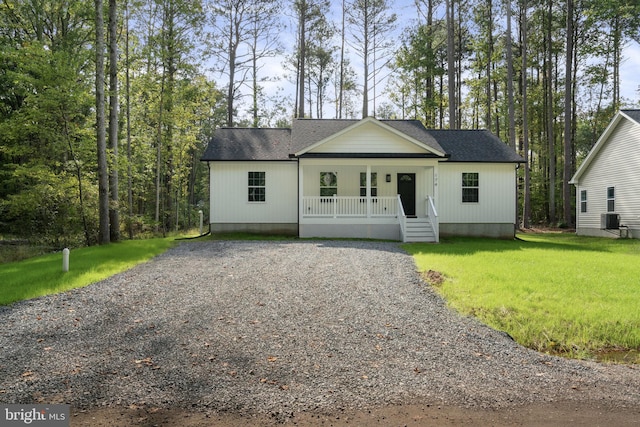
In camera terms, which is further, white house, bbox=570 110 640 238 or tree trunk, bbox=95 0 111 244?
white house, bbox=570 110 640 238

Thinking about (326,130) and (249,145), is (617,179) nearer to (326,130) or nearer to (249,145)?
(326,130)

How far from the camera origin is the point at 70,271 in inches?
370

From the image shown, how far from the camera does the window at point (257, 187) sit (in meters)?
17.5

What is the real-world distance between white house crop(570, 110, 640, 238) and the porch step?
1028 centimetres

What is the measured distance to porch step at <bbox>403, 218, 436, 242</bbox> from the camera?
15.6m

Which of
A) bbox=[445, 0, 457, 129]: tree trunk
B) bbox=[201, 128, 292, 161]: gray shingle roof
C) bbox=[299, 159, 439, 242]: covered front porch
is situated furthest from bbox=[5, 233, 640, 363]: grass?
bbox=[445, 0, 457, 129]: tree trunk

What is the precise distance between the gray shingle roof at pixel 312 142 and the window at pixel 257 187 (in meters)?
0.74

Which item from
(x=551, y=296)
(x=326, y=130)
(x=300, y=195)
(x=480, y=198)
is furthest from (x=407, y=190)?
(x=551, y=296)

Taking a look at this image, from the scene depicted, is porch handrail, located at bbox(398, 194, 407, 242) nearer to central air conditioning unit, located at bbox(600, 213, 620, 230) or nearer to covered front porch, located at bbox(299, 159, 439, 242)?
covered front porch, located at bbox(299, 159, 439, 242)

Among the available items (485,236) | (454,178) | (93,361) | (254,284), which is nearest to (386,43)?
(454,178)

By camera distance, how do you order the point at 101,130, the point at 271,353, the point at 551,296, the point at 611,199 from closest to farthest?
the point at 271,353 → the point at 551,296 → the point at 101,130 → the point at 611,199

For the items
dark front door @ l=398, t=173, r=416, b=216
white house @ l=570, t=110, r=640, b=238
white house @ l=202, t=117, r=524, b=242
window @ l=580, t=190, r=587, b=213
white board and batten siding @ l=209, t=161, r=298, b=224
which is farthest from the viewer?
window @ l=580, t=190, r=587, b=213

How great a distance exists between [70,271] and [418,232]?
1152cm

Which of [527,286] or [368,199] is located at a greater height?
[368,199]
